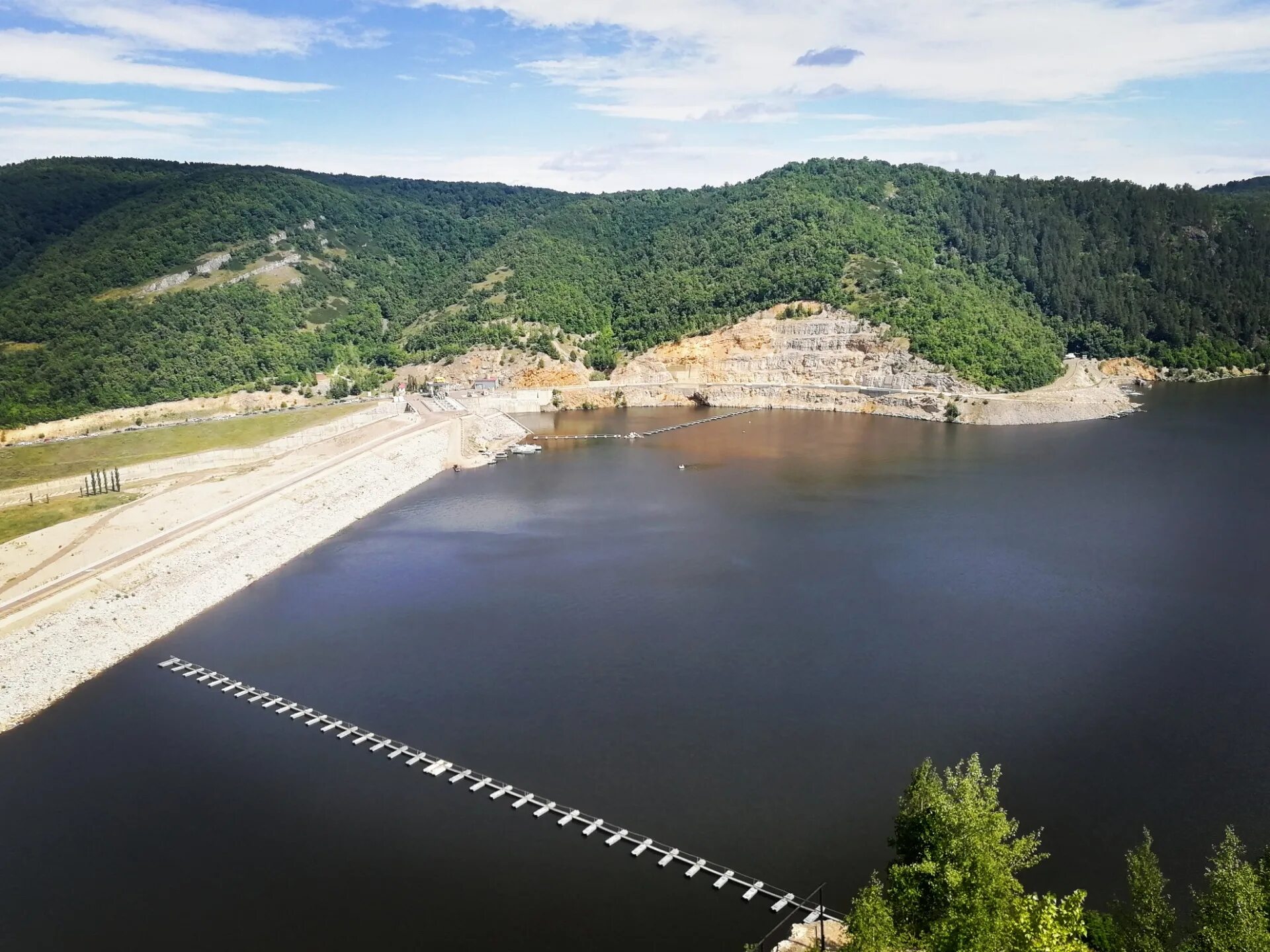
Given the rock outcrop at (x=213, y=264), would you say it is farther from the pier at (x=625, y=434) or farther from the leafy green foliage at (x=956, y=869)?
the leafy green foliage at (x=956, y=869)

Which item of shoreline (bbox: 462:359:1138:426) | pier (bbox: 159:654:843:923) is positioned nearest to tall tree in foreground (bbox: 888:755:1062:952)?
pier (bbox: 159:654:843:923)

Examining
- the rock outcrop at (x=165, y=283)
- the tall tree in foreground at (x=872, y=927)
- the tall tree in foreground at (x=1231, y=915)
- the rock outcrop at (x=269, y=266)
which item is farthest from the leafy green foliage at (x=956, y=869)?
the rock outcrop at (x=269, y=266)

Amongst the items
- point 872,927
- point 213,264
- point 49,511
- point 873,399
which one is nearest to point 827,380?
point 873,399

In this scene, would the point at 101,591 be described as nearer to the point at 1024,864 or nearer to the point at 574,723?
the point at 574,723

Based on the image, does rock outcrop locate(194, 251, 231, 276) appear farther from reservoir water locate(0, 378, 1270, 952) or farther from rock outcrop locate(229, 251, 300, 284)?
reservoir water locate(0, 378, 1270, 952)

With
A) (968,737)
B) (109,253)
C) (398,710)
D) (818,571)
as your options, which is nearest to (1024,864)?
(968,737)

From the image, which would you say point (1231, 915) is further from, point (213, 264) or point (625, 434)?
point (213, 264)

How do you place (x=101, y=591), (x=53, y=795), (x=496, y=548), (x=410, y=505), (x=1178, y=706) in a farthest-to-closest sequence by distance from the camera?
(x=410, y=505) → (x=496, y=548) → (x=101, y=591) → (x=1178, y=706) → (x=53, y=795)
